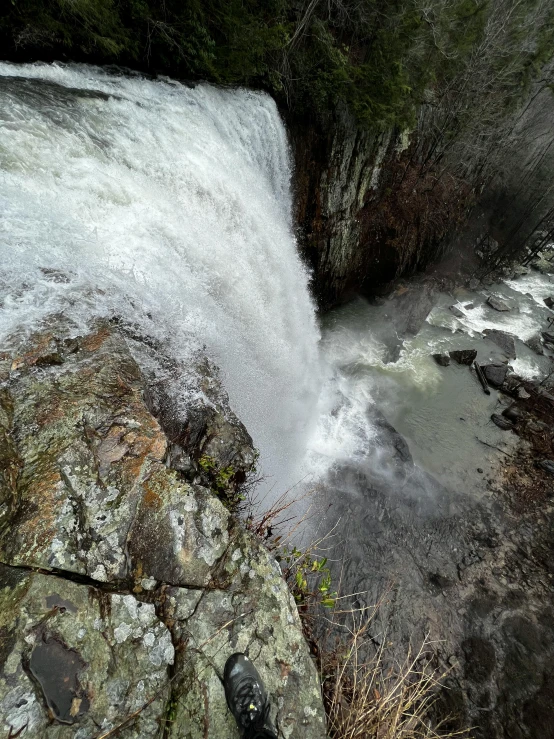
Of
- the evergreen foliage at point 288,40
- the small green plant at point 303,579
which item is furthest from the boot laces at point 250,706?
the evergreen foliage at point 288,40

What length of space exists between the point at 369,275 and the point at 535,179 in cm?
1315

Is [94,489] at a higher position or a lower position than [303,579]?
higher

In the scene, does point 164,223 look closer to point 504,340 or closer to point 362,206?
point 362,206

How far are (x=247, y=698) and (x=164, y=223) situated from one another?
569 cm

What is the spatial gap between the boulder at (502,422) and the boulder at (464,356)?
2.21m

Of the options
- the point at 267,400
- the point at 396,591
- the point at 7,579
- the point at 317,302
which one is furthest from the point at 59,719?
the point at 317,302

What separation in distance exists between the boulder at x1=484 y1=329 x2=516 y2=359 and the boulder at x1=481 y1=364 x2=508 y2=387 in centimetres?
161

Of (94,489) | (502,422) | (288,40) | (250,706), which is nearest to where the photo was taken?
(250,706)

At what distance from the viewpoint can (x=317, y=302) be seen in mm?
12070

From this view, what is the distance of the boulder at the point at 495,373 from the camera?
11730 mm

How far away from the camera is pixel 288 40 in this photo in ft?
22.5

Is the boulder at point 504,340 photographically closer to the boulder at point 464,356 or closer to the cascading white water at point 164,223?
the boulder at point 464,356

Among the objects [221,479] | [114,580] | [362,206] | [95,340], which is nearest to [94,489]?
[114,580]

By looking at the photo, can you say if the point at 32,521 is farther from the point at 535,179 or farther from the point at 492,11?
the point at 535,179
